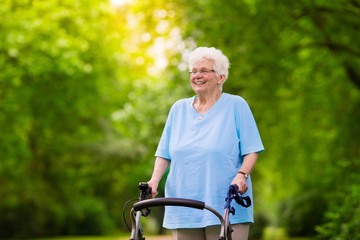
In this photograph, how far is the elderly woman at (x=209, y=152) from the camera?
12.7 feet

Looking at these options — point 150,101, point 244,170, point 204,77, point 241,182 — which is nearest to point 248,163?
point 244,170

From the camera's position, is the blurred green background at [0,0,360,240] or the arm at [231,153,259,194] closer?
the arm at [231,153,259,194]

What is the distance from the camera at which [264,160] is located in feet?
65.4

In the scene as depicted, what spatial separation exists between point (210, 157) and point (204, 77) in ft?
1.73

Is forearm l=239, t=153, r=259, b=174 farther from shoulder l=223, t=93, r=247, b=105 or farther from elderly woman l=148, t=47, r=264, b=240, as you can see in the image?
shoulder l=223, t=93, r=247, b=105

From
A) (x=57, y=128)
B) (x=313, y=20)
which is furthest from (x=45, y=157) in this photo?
(x=313, y=20)

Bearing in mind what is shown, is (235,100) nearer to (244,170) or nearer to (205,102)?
(205,102)

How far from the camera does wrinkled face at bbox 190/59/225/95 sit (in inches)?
159

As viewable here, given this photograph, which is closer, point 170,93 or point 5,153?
point 5,153

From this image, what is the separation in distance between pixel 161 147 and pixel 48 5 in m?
14.7

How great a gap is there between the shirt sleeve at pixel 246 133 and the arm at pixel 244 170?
35mm

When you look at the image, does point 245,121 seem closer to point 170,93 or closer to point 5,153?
point 5,153

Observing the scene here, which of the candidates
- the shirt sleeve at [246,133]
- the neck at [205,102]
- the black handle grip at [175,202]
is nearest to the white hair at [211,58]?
the neck at [205,102]

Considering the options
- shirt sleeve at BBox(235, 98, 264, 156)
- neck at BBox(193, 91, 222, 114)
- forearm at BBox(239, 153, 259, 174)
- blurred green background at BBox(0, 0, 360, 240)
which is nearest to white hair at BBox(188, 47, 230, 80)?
neck at BBox(193, 91, 222, 114)
